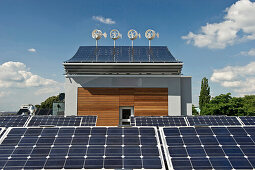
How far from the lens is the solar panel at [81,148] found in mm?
8273

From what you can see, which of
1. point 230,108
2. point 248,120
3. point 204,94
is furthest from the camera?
point 204,94

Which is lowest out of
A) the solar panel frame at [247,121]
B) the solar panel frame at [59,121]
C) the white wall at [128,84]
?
the solar panel frame at [59,121]

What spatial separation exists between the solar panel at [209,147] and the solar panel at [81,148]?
795 mm

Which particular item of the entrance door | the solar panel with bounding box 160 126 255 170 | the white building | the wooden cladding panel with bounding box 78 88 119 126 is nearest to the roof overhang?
the white building

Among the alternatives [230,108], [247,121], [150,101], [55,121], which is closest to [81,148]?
[55,121]

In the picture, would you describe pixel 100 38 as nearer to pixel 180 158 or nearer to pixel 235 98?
pixel 180 158

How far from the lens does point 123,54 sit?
119ft

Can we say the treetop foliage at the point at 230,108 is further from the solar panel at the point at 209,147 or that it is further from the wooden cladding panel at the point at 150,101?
the solar panel at the point at 209,147

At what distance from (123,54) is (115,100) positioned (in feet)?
33.8

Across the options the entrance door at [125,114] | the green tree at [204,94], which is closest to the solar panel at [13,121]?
the entrance door at [125,114]

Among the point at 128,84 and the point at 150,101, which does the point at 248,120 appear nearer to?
the point at 150,101

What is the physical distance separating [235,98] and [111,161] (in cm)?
4930

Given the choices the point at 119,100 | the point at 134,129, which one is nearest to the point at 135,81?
the point at 119,100

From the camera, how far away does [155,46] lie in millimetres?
40875
